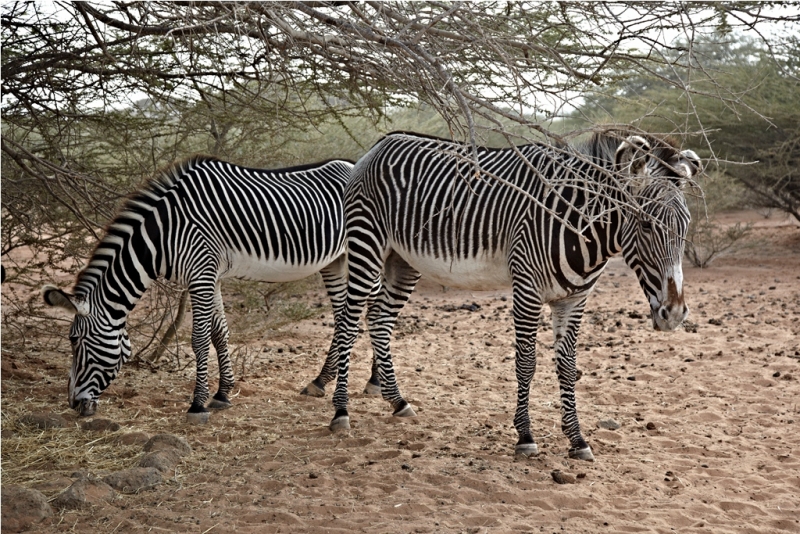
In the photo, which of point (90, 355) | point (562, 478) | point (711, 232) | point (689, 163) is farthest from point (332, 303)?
point (711, 232)

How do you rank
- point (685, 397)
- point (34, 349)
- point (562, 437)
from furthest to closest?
1. point (34, 349)
2. point (685, 397)
3. point (562, 437)

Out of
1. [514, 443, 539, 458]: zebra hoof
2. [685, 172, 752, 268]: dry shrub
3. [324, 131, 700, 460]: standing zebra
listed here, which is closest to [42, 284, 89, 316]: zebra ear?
[324, 131, 700, 460]: standing zebra

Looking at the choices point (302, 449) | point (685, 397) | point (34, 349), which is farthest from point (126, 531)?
point (685, 397)

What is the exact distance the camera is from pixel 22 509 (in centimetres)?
370

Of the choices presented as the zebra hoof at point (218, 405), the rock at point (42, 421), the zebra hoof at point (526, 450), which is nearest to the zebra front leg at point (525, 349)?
the zebra hoof at point (526, 450)

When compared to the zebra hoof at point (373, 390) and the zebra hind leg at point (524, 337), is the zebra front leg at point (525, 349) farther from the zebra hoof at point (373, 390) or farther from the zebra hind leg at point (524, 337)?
the zebra hoof at point (373, 390)

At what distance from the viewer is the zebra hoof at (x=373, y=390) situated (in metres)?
6.25

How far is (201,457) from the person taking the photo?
15.6ft

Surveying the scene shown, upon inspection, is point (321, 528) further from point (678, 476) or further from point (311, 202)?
point (311, 202)

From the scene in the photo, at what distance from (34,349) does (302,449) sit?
3207 millimetres

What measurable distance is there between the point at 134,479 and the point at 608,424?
3.12 metres

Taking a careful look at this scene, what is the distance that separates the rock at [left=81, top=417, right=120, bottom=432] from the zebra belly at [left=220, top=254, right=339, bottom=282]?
51.8 inches

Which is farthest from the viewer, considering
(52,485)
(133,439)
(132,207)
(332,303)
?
(332,303)

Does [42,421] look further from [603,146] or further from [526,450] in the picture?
[603,146]
